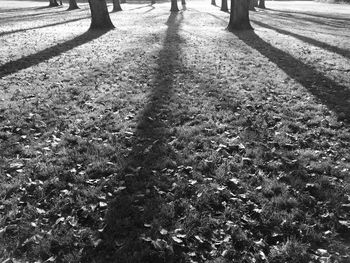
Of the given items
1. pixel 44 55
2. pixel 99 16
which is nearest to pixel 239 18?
pixel 99 16

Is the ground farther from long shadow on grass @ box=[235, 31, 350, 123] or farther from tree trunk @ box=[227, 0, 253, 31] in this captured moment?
tree trunk @ box=[227, 0, 253, 31]

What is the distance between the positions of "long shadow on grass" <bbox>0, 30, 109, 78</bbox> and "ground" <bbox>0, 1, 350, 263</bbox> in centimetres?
12

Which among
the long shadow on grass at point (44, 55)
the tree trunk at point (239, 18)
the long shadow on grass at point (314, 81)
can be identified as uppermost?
the tree trunk at point (239, 18)

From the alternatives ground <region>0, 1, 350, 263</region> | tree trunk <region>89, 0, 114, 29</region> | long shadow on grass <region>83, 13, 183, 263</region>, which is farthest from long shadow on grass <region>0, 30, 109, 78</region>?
long shadow on grass <region>83, 13, 183, 263</region>

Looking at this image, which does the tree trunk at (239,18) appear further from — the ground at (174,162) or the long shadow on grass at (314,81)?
the ground at (174,162)

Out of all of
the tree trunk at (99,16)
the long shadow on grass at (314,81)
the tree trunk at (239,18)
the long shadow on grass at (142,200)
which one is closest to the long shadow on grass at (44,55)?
the tree trunk at (99,16)

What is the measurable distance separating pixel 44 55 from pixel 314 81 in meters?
8.56

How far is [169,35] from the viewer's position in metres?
15.3

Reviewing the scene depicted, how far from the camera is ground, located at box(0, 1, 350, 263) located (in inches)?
140

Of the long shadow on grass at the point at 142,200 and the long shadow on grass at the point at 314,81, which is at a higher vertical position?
the long shadow on grass at the point at 314,81

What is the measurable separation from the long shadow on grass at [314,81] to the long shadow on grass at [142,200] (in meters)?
3.59

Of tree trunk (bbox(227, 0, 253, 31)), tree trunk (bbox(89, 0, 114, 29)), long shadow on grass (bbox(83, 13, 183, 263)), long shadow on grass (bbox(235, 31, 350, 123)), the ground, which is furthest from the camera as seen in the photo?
tree trunk (bbox(227, 0, 253, 31))

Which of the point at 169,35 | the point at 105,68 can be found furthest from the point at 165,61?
the point at 169,35

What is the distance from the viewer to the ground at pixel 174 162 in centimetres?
355
